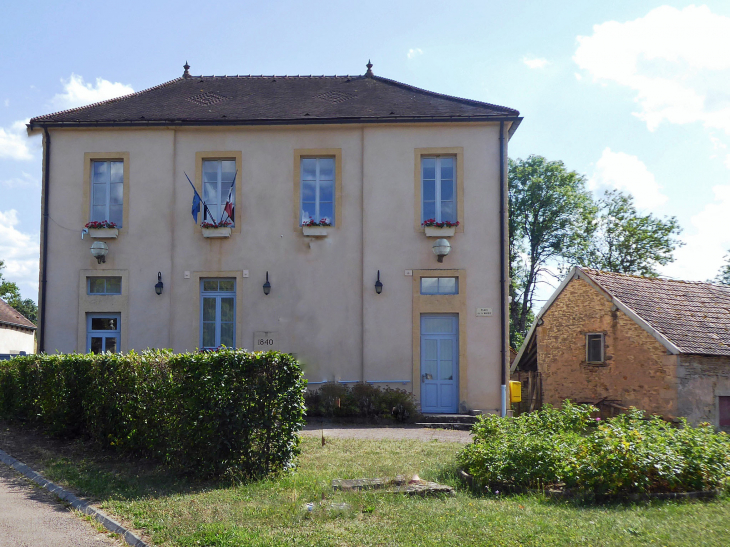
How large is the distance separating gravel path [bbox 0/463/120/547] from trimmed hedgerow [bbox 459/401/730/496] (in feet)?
12.6

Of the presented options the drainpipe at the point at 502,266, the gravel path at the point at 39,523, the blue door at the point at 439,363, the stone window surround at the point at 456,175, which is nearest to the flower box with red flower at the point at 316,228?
the stone window surround at the point at 456,175

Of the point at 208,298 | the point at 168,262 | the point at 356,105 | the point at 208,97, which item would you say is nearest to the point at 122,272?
the point at 168,262

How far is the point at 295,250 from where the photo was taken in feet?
52.6

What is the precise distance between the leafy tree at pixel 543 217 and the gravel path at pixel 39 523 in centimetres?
3315

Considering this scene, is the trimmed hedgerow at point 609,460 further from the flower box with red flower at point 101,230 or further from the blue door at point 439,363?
the flower box with red flower at point 101,230

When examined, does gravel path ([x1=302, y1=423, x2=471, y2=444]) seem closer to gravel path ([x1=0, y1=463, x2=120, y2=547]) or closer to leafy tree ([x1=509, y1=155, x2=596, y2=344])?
gravel path ([x1=0, y1=463, x2=120, y2=547])

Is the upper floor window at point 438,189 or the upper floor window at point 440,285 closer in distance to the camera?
the upper floor window at point 440,285

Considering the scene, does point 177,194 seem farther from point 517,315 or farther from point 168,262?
point 517,315

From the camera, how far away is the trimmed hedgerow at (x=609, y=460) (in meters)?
6.62

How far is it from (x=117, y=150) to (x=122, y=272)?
300 cm

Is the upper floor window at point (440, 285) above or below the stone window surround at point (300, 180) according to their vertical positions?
below

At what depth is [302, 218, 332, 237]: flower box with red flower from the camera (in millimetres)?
15859

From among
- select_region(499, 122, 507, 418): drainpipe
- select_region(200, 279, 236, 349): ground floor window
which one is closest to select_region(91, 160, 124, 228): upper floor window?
select_region(200, 279, 236, 349): ground floor window

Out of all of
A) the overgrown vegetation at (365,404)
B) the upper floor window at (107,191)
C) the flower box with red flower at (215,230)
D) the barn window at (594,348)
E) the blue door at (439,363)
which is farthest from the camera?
the barn window at (594,348)
